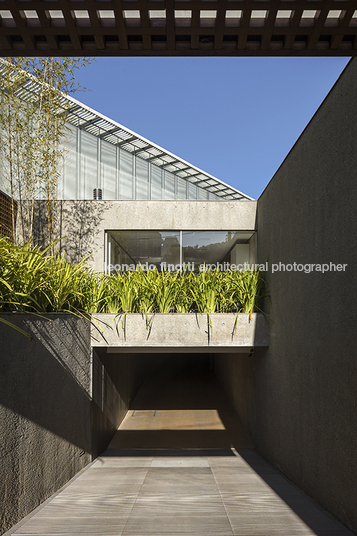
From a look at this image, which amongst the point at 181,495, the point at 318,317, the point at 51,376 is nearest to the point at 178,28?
the point at 318,317

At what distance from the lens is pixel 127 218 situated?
23.4ft

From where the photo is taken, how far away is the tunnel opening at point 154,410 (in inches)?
239

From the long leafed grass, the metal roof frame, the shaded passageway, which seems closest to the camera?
the long leafed grass

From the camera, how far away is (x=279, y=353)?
4863 millimetres

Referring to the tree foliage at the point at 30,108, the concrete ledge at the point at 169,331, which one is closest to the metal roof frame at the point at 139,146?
the tree foliage at the point at 30,108

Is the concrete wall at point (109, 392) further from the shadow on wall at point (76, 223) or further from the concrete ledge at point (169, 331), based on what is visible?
the shadow on wall at point (76, 223)

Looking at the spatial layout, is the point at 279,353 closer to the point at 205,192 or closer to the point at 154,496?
the point at 154,496

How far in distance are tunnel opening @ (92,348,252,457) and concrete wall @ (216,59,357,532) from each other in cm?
196

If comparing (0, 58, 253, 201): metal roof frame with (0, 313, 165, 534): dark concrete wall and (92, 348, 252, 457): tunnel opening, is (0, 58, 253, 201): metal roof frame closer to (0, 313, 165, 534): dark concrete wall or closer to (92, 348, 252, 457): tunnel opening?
(92, 348, 252, 457): tunnel opening

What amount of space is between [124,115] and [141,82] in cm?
293

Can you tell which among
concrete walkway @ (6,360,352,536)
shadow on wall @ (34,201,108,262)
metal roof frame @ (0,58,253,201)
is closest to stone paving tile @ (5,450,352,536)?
concrete walkway @ (6,360,352,536)

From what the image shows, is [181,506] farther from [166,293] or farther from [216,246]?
[216,246]

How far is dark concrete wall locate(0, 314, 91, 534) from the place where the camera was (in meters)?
2.83

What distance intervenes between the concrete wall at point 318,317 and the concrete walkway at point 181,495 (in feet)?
1.07
